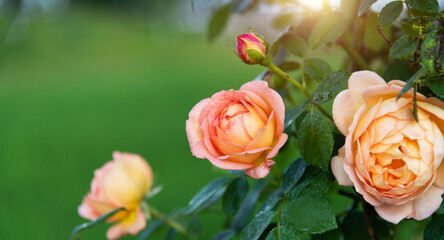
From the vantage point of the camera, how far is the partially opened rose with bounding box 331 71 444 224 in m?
0.31

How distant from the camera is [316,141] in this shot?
356 mm

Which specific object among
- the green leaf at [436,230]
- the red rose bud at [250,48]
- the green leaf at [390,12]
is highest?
the red rose bud at [250,48]

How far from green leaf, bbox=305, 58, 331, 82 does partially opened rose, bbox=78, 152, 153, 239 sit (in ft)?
0.83

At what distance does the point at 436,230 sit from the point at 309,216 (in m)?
0.10

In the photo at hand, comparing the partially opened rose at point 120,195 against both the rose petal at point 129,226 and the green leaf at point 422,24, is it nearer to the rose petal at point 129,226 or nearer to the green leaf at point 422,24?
the rose petal at point 129,226

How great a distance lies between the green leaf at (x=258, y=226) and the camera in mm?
366

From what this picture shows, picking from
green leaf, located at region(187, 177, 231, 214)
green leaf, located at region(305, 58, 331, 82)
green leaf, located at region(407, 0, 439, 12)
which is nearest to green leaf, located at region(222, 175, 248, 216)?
green leaf, located at region(187, 177, 231, 214)

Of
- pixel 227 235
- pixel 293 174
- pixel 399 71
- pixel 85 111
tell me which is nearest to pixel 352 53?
pixel 399 71

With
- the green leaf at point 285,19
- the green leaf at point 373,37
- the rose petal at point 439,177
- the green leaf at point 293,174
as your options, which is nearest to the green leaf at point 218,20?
the green leaf at point 285,19

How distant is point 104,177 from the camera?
55cm

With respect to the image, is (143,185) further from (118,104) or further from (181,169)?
(118,104)

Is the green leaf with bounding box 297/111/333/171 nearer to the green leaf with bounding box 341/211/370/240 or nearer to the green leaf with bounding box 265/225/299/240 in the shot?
the green leaf with bounding box 265/225/299/240

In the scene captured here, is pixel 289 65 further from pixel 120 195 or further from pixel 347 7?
pixel 120 195

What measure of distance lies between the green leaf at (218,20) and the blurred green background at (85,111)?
190 millimetres
